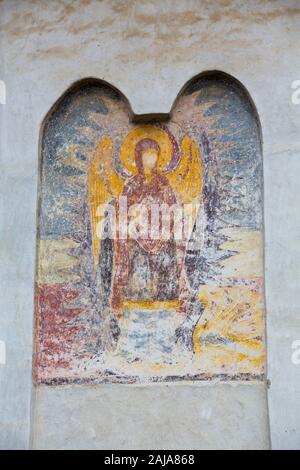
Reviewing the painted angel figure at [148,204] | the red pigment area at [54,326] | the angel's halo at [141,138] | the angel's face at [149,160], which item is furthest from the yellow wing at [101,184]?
the red pigment area at [54,326]

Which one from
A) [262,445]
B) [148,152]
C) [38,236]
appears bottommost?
[262,445]

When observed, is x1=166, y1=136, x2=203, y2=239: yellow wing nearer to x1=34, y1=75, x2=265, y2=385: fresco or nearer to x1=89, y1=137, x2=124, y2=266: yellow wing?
x1=34, y1=75, x2=265, y2=385: fresco

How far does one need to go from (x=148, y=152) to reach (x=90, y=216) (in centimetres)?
71

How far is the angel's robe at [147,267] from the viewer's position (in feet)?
27.6

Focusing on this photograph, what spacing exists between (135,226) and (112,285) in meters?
0.51

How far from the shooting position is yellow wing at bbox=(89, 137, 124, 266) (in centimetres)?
856

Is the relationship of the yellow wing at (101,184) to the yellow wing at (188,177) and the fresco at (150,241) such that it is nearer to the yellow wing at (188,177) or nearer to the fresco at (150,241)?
the fresco at (150,241)

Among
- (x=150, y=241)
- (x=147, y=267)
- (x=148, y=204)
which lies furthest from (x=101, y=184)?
(x=147, y=267)

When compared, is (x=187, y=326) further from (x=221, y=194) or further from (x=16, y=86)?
(x=16, y=86)

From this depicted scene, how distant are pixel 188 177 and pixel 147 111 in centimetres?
63

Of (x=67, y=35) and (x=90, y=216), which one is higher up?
(x=67, y=35)

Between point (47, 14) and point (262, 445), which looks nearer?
point (262, 445)

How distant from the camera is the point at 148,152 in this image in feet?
28.5

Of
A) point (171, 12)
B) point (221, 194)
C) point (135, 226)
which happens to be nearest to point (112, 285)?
point (135, 226)
